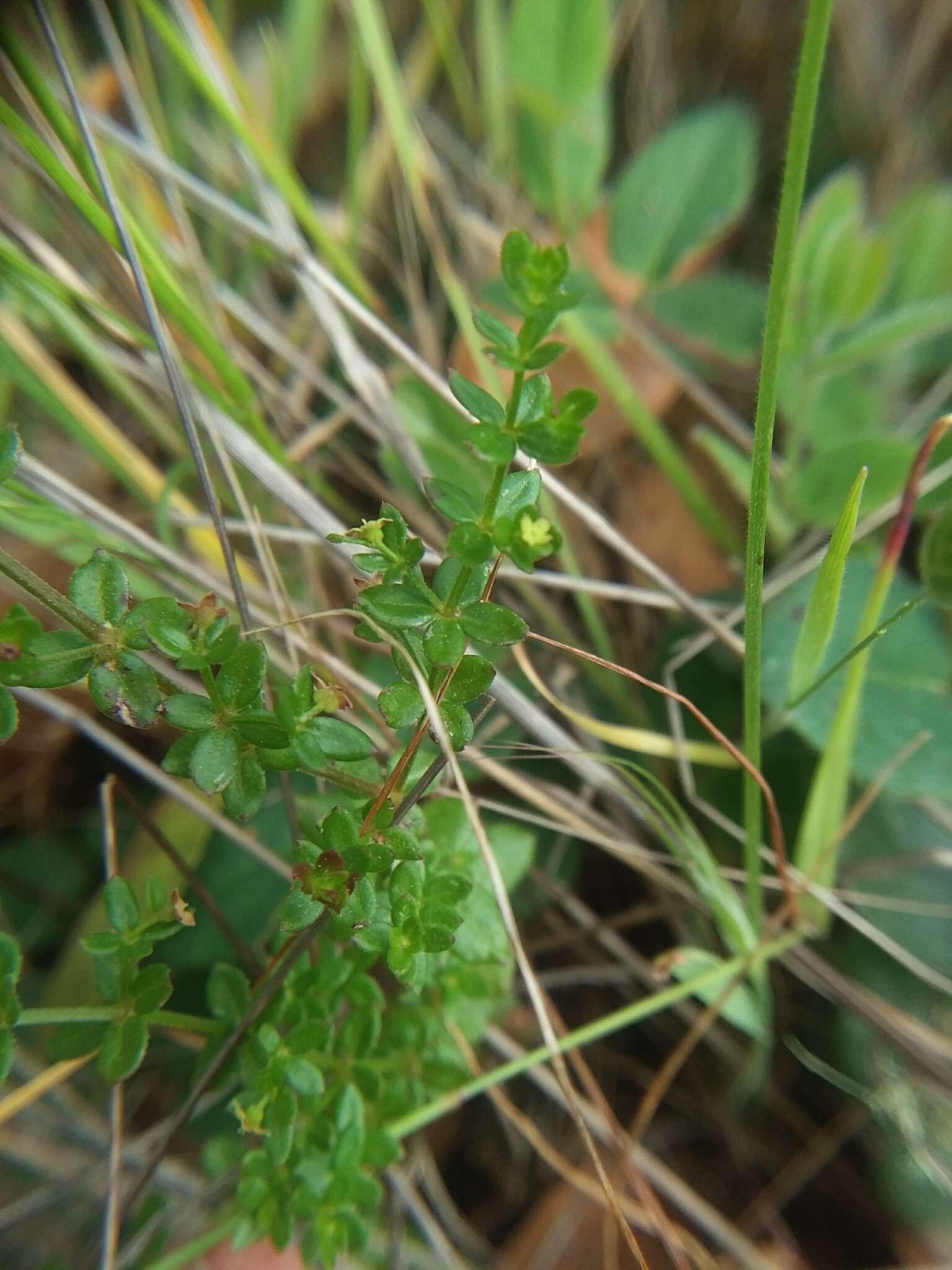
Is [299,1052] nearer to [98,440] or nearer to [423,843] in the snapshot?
[423,843]

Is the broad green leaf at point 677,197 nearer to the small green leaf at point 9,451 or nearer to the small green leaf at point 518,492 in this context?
the small green leaf at point 518,492

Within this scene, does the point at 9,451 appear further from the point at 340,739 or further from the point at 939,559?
the point at 939,559

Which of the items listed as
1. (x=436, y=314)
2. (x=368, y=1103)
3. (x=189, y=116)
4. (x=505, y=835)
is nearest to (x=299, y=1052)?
(x=368, y=1103)

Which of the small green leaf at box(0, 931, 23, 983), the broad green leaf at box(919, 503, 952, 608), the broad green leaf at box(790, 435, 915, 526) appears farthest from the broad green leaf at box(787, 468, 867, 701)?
the small green leaf at box(0, 931, 23, 983)

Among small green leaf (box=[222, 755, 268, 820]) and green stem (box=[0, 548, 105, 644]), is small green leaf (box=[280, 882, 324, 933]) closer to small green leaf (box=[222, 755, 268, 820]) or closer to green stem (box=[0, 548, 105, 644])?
small green leaf (box=[222, 755, 268, 820])

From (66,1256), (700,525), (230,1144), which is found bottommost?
(66,1256)

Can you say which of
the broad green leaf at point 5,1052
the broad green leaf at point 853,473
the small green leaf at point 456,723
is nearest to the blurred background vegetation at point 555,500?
the broad green leaf at point 853,473
